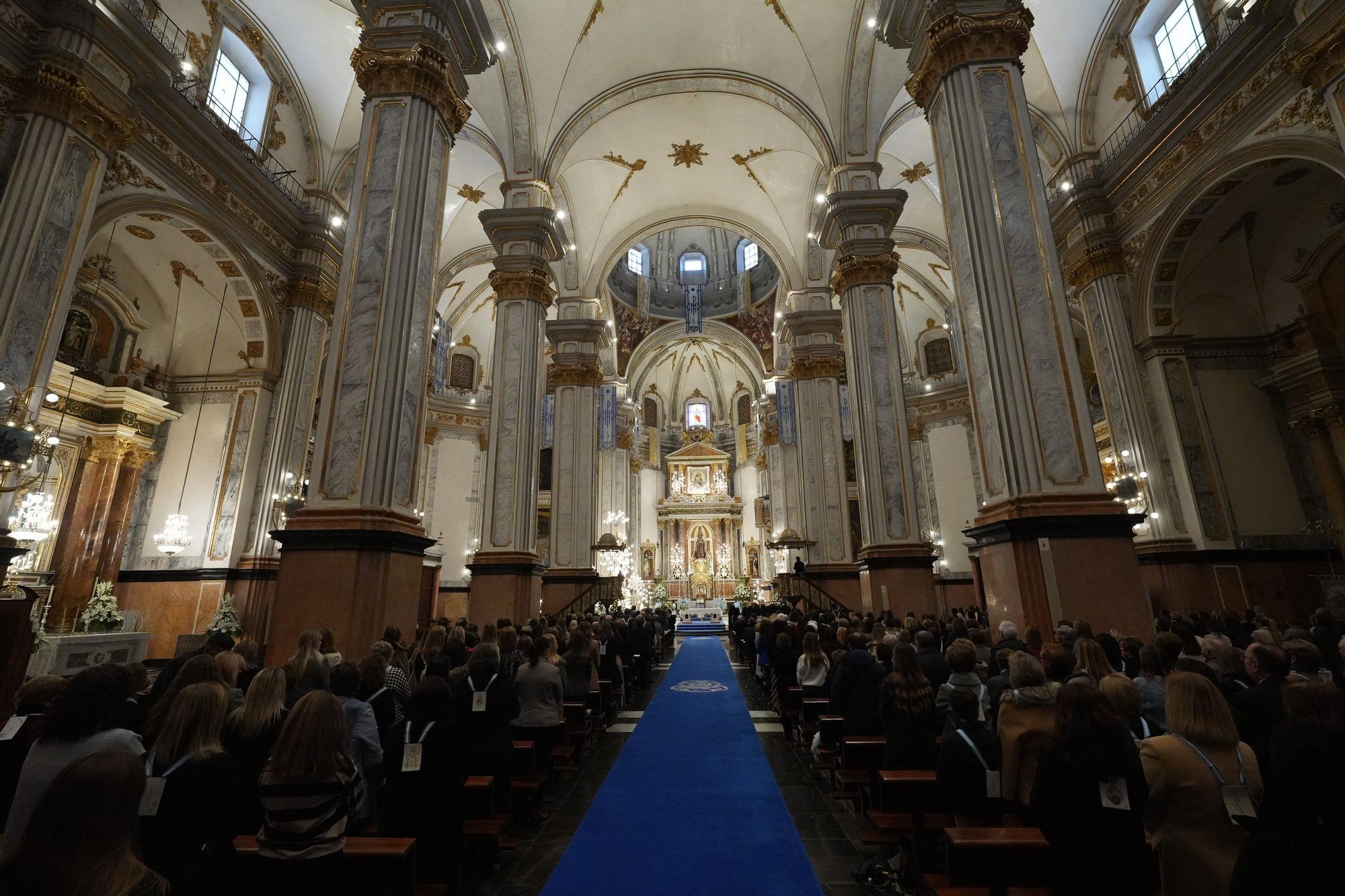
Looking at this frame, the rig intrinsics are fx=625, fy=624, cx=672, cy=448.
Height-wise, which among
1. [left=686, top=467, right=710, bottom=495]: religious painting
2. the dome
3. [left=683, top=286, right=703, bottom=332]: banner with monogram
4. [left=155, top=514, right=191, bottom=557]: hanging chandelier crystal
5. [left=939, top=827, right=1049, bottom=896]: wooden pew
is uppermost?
the dome

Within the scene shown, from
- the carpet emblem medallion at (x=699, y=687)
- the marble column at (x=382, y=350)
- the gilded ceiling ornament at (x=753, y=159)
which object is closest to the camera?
the marble column at (x=382, y=350)

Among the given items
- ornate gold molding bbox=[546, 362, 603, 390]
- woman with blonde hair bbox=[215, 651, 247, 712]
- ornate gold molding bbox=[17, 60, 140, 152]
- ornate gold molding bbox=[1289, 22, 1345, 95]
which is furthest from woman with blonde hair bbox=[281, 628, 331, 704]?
ornate gold molding bbox=[546, 362, 603, 390]

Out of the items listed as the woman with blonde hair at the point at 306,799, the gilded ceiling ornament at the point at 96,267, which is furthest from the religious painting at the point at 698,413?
the woman with blonde hair at the point at 306,799

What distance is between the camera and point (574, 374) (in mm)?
18250

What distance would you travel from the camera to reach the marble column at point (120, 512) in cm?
1237

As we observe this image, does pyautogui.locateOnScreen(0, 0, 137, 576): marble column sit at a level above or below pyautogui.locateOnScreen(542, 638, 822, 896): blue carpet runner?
above

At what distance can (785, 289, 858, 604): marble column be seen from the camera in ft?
52.1

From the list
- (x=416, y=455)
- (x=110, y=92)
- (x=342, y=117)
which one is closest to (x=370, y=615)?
(x=416, y=455)

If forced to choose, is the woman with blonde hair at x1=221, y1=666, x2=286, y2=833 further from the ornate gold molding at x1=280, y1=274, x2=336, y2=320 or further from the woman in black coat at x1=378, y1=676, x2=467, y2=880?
the ornate gold molding at x1=280, y1=274, x2=336, y2=320

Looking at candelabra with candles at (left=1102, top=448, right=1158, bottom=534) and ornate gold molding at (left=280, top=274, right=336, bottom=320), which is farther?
ornate gold molding at (left=280, top=274, right=336, bottom=320)

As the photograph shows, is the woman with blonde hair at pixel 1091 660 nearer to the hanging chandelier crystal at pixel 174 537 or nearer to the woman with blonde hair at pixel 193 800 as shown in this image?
the woman with blonde hair at pixel 193 800

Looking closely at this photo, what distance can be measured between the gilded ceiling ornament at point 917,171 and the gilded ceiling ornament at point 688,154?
18.5ft

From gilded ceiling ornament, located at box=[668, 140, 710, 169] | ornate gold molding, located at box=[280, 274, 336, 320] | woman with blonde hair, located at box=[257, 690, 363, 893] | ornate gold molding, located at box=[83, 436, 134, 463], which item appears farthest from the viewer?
gilded ceiling ornament, located at box=[668, 140, 710, 169]

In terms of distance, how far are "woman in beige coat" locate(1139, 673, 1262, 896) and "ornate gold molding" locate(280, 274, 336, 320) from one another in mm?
15227
